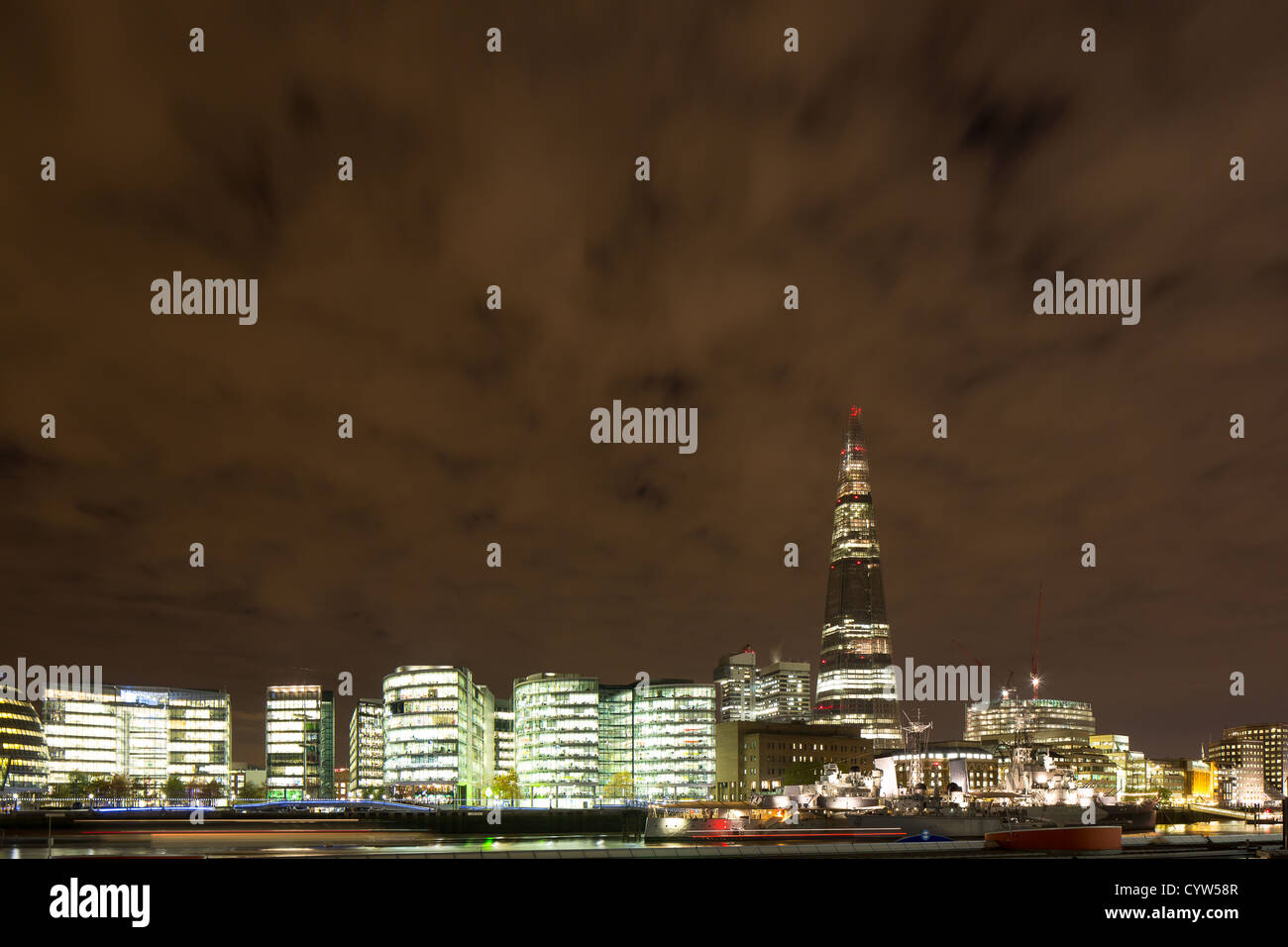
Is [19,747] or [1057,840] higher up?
[1057,840]

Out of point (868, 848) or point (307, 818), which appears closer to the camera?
point (868, 848)

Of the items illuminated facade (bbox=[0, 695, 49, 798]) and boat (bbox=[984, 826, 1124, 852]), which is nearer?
boat (bbox=[984, 826, 1124, 852])

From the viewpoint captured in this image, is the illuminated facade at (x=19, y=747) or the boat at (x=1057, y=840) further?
the illuminated facade at (x=19, y=747)

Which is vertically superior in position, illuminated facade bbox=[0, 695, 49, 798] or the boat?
the boat

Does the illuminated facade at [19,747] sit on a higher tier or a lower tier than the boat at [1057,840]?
lower

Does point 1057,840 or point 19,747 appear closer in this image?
point 1057,840
